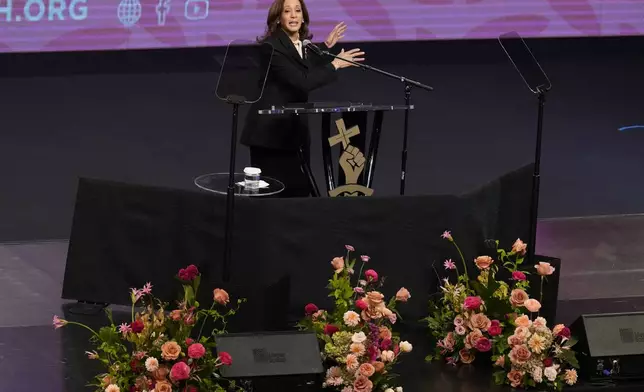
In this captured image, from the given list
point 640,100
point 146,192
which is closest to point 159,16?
point 146,192

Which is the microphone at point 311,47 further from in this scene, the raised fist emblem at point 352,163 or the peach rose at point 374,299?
the peach rose at point 374,299

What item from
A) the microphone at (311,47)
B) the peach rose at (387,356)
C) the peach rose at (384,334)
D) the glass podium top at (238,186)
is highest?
the microphone at (311,47)

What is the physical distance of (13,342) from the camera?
21.5ft

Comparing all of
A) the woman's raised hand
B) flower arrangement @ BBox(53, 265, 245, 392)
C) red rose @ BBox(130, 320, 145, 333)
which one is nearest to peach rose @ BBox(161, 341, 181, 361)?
flower arrangement @ BBox(53, 265, 245, 392)

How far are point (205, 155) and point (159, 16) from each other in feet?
3.36

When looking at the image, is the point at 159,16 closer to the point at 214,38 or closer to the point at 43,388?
the point at 214,38

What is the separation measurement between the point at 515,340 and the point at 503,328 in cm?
24

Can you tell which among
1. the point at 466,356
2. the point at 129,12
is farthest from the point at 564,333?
the point at 129,12

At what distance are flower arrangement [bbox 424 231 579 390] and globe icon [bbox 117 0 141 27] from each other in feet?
12.3

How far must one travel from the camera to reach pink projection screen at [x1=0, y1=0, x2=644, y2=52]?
924cm

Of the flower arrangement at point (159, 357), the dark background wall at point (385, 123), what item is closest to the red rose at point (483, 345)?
the flower arrangement at point (159, 357)

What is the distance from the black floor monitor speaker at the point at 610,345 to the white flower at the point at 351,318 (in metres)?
1.00

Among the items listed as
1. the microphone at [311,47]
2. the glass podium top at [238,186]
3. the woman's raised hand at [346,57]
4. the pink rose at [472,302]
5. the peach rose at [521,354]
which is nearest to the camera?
the peach rose at [521,354]

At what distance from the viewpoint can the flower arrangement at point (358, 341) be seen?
5.39m
